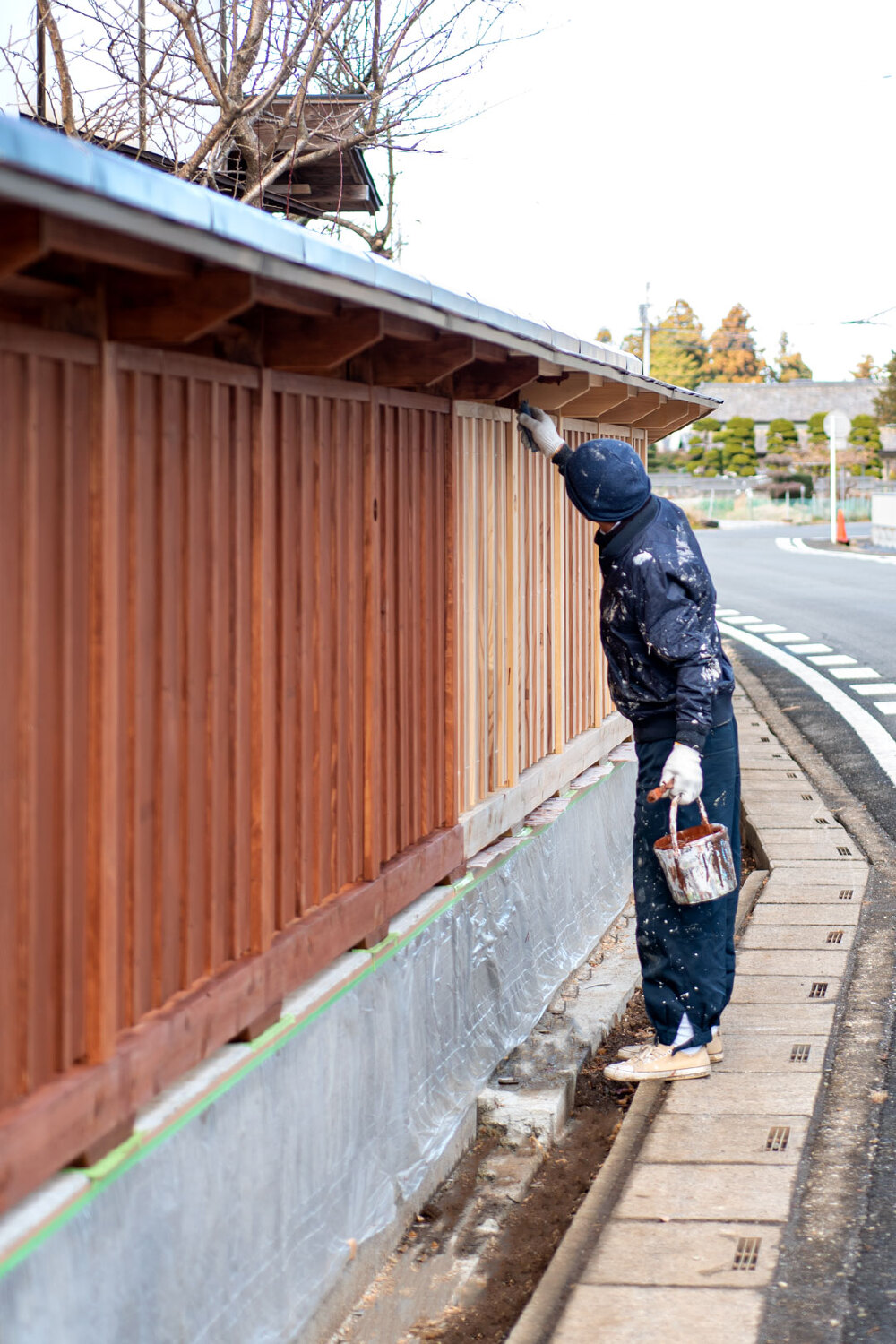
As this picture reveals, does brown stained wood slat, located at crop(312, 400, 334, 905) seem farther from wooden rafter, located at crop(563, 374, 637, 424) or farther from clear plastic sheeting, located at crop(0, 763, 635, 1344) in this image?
wooden rafter, located at crop(563, 374, 637, 424)

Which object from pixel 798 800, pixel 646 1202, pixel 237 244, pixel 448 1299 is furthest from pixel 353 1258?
pixel 798 800

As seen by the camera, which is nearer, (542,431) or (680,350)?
(542,431)

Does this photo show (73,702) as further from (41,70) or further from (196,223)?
(41,70)

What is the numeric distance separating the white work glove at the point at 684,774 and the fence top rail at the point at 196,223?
166 cm

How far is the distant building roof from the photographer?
328 ft

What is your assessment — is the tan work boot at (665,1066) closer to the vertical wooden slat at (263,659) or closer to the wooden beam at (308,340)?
Answer: the vertical wooden slat at (263,659)

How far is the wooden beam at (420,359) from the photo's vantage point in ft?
14.1

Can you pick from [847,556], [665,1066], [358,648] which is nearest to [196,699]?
[358,648]

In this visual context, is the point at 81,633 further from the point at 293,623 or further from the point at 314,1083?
the point at 314,1083

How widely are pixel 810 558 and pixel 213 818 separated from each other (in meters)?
33.3

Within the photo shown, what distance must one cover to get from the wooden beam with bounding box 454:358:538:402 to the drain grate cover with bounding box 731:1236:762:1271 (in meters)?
2.83

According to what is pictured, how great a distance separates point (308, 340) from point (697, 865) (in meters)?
2.32

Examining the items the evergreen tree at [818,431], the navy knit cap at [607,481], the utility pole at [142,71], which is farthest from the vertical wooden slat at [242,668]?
the evergreen tree at [818,431]

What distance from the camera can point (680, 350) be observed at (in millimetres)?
109062
